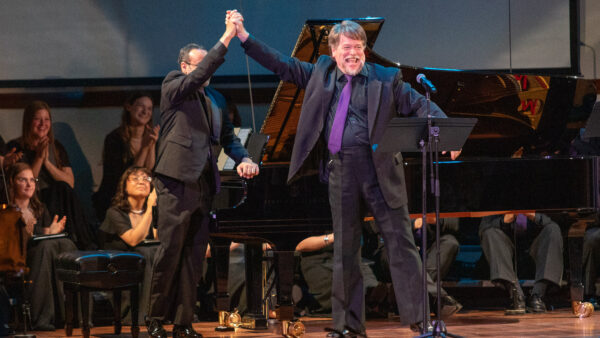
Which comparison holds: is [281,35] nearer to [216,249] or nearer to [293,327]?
[216,249]

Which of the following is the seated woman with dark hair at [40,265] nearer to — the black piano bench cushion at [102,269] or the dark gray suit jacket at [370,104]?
the black piano bench cushion at [102,269]

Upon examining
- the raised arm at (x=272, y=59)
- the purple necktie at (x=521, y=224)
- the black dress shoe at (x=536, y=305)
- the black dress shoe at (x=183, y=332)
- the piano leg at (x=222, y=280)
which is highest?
the raised arm at (x=272, y=59)

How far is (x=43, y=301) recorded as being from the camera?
18.7ft

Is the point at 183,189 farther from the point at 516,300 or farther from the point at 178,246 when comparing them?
the point at 516,300

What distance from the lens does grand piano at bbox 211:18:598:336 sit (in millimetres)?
4500

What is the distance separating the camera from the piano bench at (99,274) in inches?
192

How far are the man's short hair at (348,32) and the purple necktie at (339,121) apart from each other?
224 mm

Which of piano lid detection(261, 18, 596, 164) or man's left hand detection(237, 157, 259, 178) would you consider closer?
man's left hand detection(237, 157, 259, 178)

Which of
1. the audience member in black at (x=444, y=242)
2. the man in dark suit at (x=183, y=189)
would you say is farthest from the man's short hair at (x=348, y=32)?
the audience member in black at (x=444, y=242)

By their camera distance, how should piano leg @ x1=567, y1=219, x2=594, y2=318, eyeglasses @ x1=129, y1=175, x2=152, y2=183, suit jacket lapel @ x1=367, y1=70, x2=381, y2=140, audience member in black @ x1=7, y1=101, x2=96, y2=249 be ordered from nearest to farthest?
suit jacket lapel @ x1=367, y1=70, x2=381, y2=140, piano leg @ x1=567, y1=219, x2=594, y2=318, eyeglasses @ x1=129, y1=175, x2=152, y2=183, audience member in black @ x1=7, y1=101, x2=96, y2=249

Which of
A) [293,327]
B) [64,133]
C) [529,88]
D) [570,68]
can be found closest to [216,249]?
[293,327]

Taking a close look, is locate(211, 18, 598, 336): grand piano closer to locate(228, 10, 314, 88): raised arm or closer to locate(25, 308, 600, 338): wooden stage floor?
locate(25, 308, 600, 338): wooden stage floor

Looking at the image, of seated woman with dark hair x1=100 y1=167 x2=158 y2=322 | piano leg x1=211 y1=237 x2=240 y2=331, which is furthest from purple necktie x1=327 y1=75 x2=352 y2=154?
seated woman with dark hair x1=100 y1=167 x2=158 y2=322

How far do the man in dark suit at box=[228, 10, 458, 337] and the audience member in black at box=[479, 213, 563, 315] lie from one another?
95.9 inches
